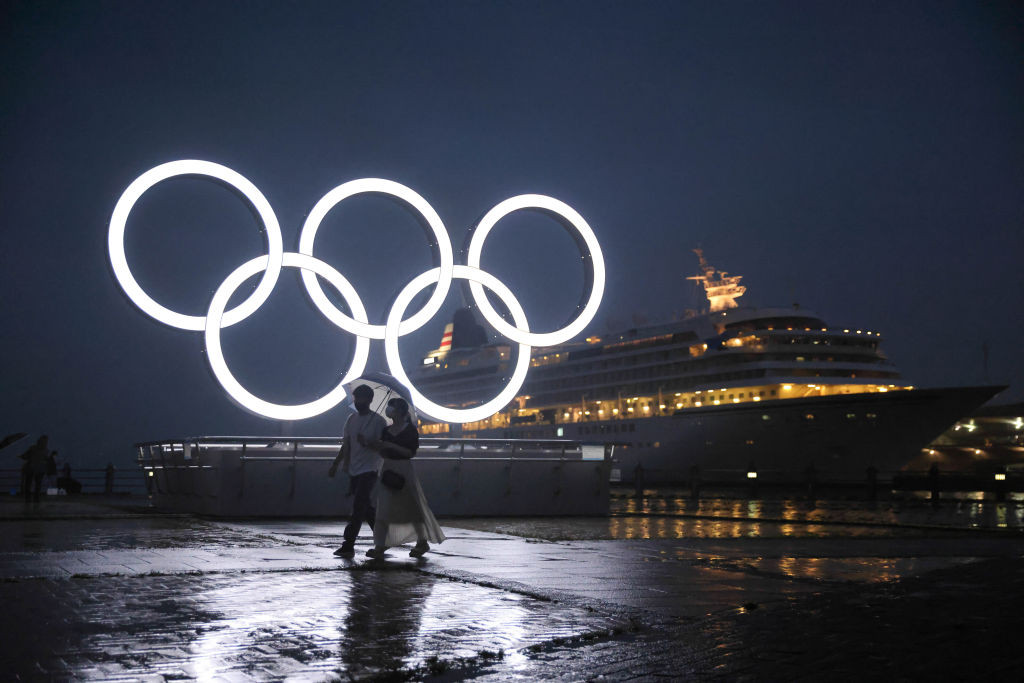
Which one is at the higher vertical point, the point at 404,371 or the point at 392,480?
the point at 404,371

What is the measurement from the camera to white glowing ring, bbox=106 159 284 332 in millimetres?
17188

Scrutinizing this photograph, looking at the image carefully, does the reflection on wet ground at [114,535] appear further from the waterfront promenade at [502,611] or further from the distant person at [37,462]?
the distant person at [37,462]

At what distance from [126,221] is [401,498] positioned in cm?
1026

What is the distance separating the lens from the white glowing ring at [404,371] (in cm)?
1922

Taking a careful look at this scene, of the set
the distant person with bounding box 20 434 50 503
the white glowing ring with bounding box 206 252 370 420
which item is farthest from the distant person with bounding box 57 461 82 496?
the white glowing ring with bounding box 206 252 370 420

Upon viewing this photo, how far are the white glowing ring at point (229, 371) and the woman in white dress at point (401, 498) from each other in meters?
6.93

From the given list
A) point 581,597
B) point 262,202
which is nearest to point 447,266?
point 262,202

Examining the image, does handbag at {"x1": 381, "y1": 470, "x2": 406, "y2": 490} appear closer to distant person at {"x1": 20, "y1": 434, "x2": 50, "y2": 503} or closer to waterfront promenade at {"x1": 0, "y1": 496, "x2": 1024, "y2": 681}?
waterfront promenade at {"x1": 0, "y1": 496, "x2": 1024, "y2": 681}

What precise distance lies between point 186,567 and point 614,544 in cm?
530

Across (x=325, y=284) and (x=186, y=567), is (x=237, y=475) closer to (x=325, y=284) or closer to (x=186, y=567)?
(x=325, y=284)

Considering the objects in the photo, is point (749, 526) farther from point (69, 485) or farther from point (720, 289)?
point (720, 289)

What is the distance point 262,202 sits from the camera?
18.8m

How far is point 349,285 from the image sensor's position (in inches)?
775

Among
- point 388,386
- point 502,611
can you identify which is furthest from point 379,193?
point 502,611
